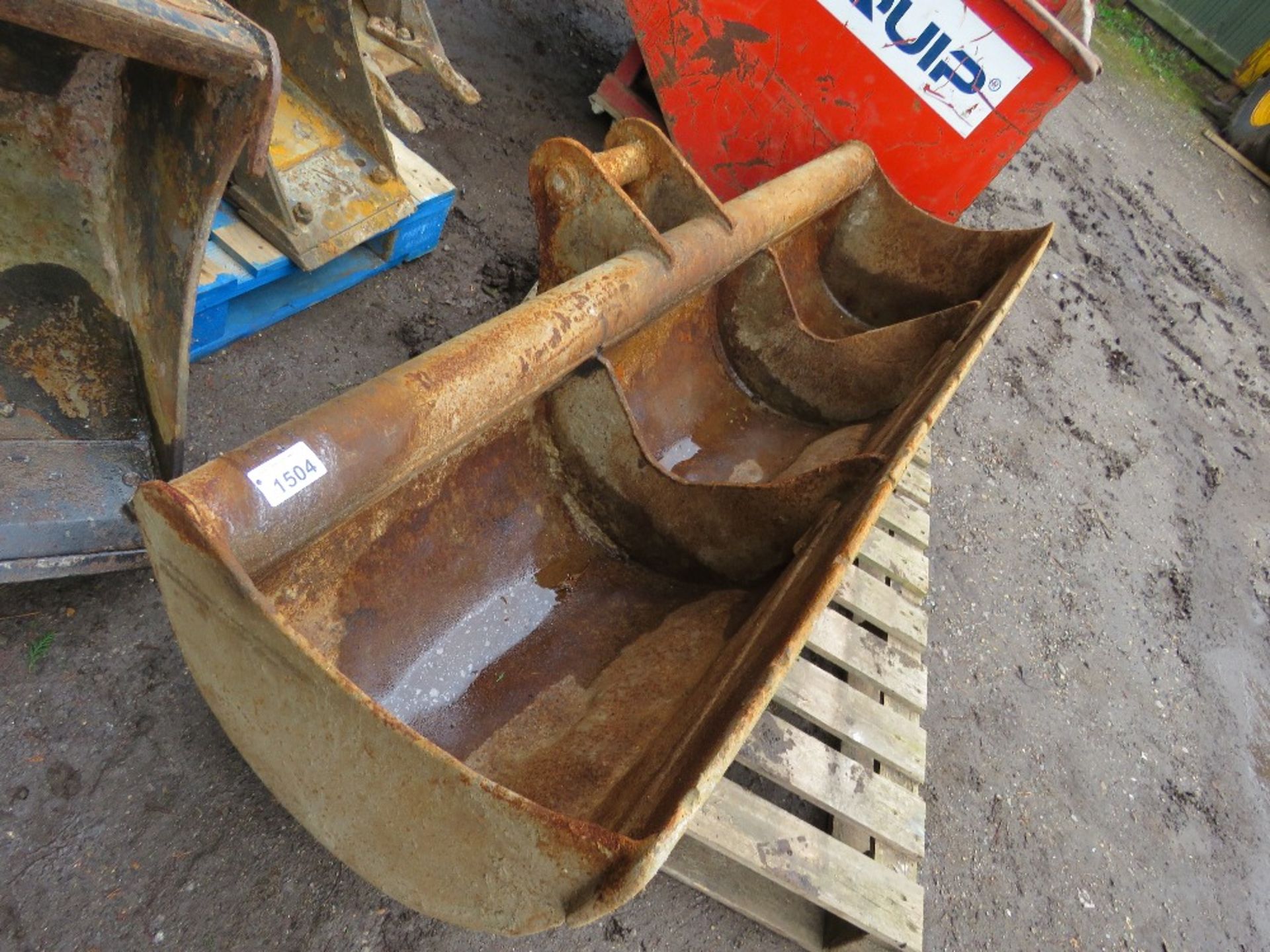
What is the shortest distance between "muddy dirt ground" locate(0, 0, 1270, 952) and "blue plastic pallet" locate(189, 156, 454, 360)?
141 mm

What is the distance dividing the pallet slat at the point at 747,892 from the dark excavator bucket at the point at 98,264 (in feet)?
4.91

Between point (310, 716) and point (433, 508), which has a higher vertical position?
point (310, 716)

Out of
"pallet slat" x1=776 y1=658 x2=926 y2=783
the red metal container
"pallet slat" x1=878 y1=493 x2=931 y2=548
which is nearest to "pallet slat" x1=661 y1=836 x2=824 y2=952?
"pallet slat" x1=776 y1=658 x2=926 y2=783

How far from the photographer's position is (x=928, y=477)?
129 inches

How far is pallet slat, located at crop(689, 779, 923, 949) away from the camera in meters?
2.06

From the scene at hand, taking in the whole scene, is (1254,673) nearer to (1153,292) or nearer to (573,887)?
(1153,292)

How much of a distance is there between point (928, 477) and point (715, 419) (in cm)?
105

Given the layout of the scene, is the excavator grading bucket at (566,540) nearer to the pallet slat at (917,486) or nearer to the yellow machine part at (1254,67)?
the pallet slat at (917,486)

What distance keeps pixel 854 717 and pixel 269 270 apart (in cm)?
212

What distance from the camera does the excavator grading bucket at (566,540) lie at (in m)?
1.13

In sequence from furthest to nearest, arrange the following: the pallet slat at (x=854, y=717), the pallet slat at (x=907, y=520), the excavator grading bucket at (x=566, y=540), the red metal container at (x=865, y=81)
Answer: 1. the pallet slat at (x=907, y=520)
2. the red metal container at (x=865, y=81)
3. the pallet slat at (x=854, y=717)
4. the excavator grading bucket at (x=566, y=540)

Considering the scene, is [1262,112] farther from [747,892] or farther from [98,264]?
[98,264]

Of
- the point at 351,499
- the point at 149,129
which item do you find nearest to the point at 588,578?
the point at 351,499

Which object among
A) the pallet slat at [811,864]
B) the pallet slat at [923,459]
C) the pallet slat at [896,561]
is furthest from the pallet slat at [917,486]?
the pallet slat at [811,864]
